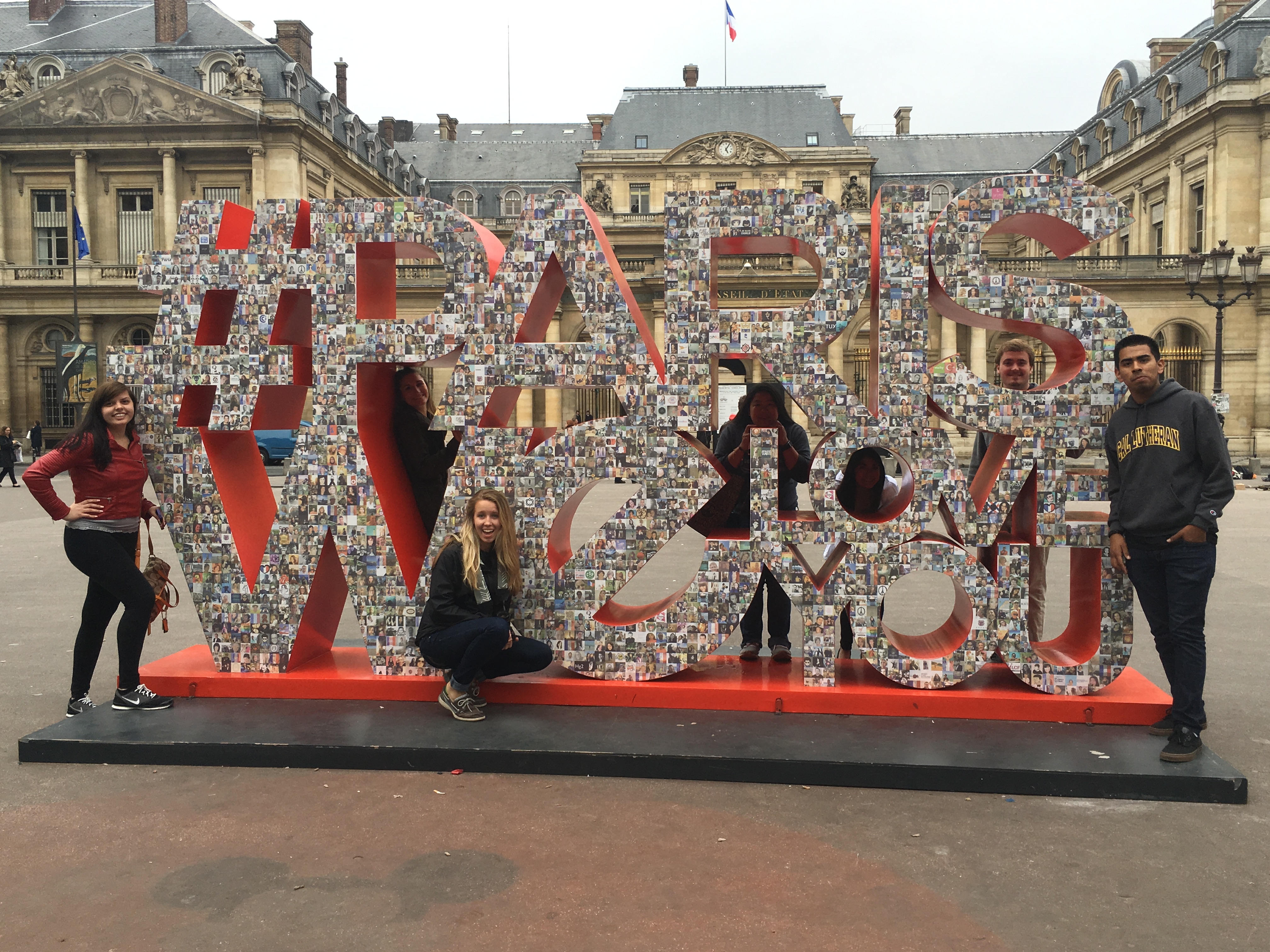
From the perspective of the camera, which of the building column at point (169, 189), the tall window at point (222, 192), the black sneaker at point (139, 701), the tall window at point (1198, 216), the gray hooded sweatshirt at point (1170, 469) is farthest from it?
the tall window at point (222, 192)

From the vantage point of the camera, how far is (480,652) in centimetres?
472

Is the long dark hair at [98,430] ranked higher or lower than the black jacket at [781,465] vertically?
higher

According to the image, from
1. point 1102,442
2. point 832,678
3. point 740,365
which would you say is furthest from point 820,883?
point 740,365

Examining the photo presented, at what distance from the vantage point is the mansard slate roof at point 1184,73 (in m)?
35.7

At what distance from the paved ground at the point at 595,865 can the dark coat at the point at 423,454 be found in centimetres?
176

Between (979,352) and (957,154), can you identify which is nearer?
(979,352)

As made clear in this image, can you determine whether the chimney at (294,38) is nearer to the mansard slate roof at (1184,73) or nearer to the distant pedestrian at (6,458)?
the distant pedestrian at (6,458)

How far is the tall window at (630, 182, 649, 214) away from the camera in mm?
49531

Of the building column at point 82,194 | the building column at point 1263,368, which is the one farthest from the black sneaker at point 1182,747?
the building column at point 82,194

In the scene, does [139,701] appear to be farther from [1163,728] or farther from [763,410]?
[1163,728]

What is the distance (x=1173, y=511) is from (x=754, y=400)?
209 cm

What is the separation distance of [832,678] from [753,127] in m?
49.2

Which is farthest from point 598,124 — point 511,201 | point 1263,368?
point 1263,368

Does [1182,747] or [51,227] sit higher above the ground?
[51,227]
